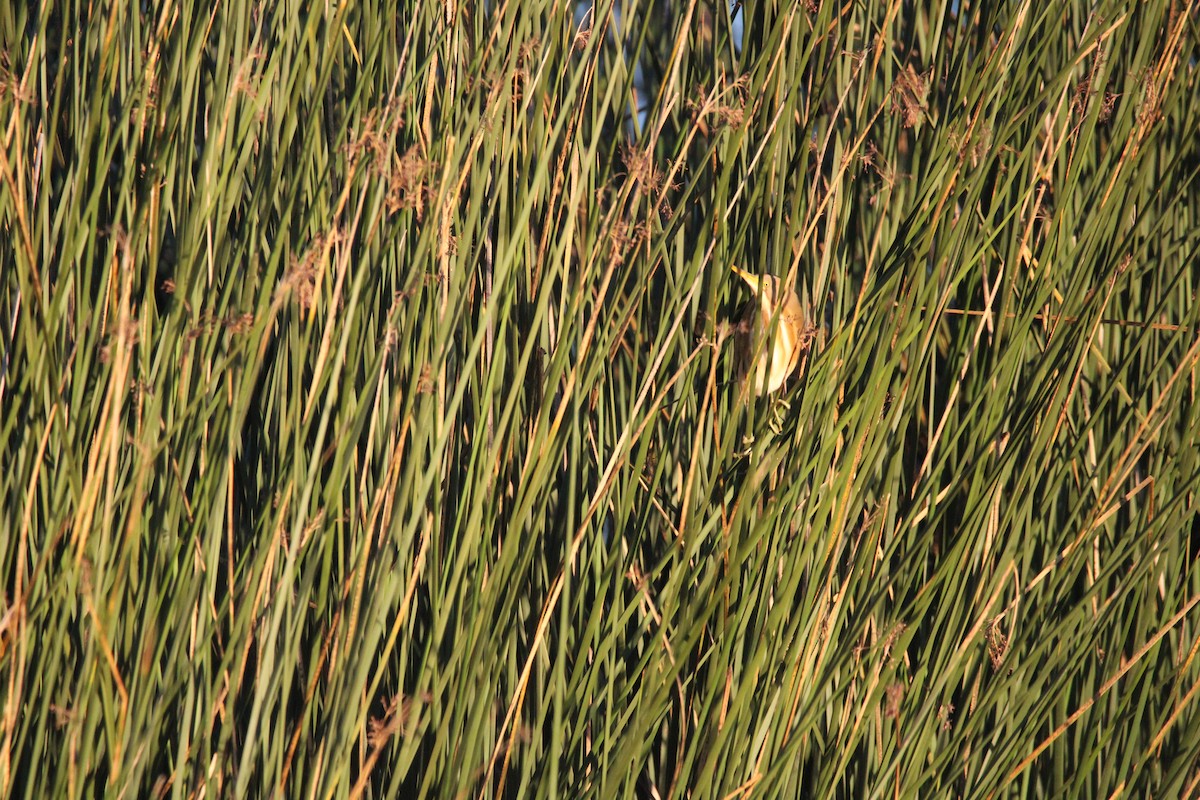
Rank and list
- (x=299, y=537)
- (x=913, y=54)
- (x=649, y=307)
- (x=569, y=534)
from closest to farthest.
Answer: (x=299, y=537) → (x=569, y=534) → (x=649, y=307) → (x=913, y=54)

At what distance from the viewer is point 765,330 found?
0.89 m

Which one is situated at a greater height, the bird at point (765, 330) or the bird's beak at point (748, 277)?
the bird's beak at point (748, 277)

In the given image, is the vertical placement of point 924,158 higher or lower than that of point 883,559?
higher

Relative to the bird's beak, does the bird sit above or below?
below

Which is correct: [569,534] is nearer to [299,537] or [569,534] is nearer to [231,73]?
[299,537]

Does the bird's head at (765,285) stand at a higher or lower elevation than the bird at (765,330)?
higher

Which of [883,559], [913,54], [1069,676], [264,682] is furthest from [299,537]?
[913,54]

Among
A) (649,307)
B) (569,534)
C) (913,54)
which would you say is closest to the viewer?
(569,534)

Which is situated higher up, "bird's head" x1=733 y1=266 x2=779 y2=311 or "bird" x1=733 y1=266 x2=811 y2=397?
"bird's head" x1=733 y1=266 x2=779 y2=311

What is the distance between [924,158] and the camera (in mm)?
1005

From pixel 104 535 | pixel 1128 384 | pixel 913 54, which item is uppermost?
pixel 913 54

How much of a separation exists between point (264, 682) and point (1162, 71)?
3.24 ft

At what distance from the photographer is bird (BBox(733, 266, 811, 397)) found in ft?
2.95

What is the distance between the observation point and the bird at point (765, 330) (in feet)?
2.95
